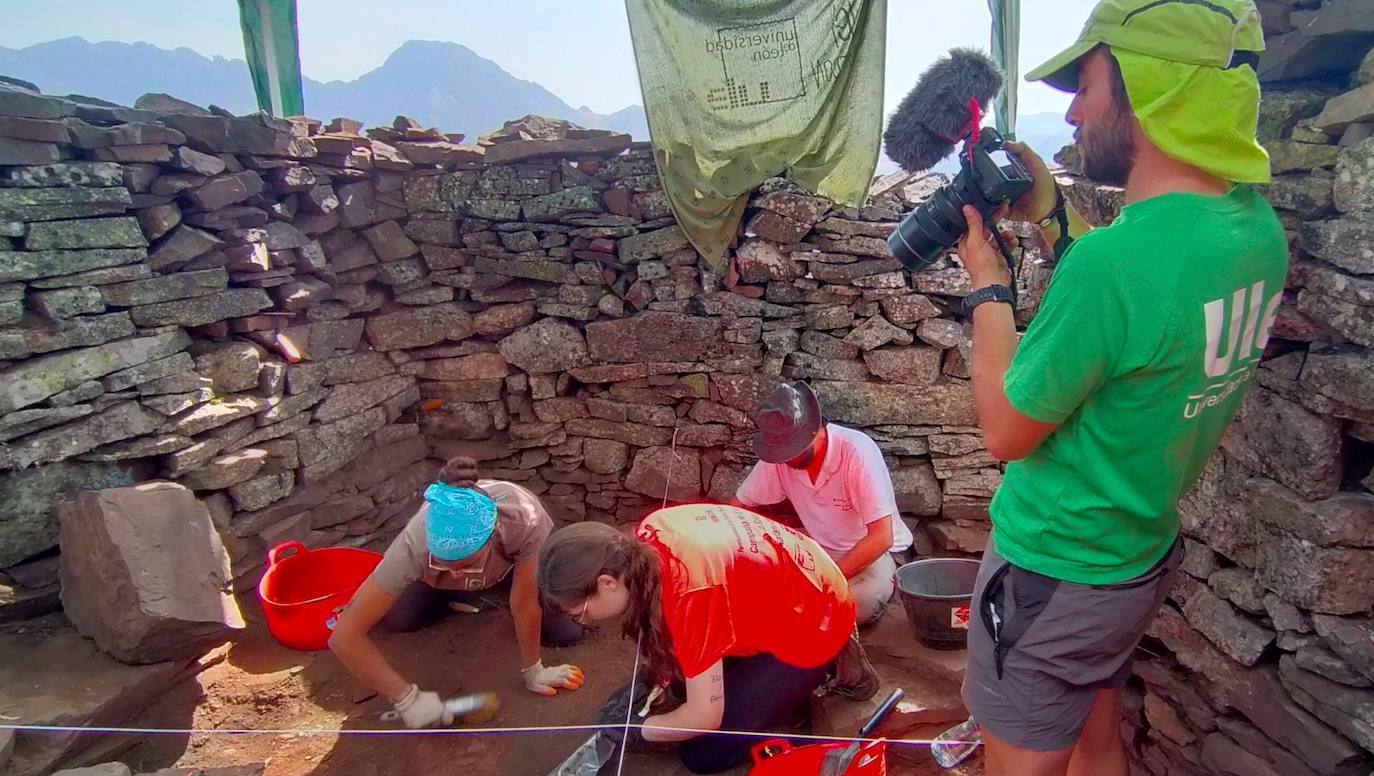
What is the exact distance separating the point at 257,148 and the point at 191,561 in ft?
6.58

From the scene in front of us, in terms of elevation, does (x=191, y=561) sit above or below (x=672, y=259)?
below

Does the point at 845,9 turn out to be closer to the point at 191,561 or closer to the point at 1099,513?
the point at 1099,513

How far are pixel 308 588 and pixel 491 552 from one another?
50.1 inches

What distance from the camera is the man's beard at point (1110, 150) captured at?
155 centimetres

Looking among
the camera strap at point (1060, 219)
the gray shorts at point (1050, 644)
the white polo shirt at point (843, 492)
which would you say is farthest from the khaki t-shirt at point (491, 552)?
the camera strap at point (1060, 219)

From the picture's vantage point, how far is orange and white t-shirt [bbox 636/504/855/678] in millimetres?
2461

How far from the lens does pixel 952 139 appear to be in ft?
7.64

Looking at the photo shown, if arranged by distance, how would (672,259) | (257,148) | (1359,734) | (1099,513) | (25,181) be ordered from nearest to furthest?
(1099,513)
(1359,734)
(25,181)
(257,148)
(672,259)

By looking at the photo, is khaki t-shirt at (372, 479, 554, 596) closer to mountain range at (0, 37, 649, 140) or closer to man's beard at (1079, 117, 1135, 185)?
man's beard at (1079, 117, 1135, 185)

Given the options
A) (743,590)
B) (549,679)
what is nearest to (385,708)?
(549,679)

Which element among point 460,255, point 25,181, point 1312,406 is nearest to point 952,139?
point 1312,406

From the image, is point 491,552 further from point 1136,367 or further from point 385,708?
point 1136,367

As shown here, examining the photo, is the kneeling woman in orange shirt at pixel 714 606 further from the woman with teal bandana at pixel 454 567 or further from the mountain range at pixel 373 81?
the mountain range at pixel 373 81

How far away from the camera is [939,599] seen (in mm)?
3180
